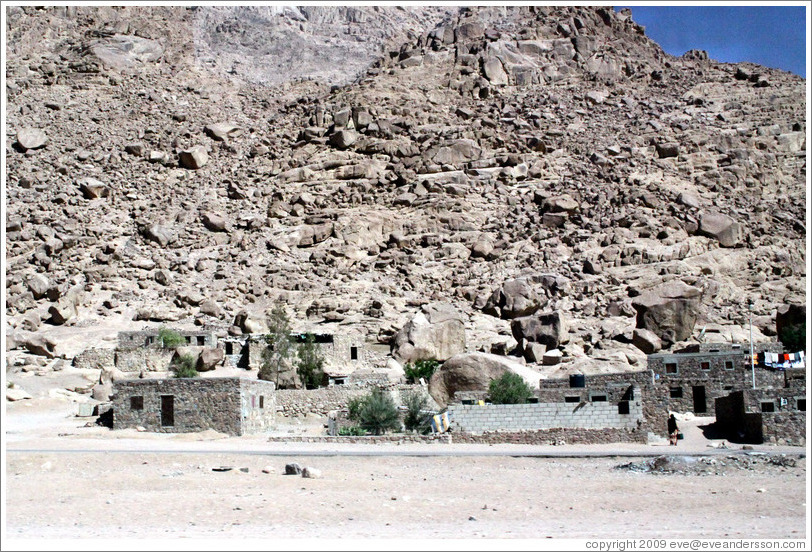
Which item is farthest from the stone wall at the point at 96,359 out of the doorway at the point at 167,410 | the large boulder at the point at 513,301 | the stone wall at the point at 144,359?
the large boulder at the point at 513,301

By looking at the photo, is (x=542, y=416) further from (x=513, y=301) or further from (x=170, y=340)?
(x=513, y=301)

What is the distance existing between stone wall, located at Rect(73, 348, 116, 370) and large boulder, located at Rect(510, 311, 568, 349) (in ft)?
54.4

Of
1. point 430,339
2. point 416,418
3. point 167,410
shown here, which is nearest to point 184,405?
point 167,410

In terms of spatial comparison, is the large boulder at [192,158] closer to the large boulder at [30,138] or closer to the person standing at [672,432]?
the large boulder at [30,138]

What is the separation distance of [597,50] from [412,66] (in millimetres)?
15375

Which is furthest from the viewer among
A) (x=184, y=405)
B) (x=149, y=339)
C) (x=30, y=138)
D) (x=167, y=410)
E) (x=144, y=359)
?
(x=30, y=138)

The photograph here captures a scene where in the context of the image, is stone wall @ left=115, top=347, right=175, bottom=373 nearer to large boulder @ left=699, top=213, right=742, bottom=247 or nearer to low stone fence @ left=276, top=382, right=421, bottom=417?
low stone fence @ left=276, top=382, right=421, bottom=417

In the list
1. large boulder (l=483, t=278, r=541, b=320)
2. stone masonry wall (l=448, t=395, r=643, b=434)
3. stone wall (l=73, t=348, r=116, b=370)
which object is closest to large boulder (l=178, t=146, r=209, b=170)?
large boulder (l=483, t=278, r=541, b=320)

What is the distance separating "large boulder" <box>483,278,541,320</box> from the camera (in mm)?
44375

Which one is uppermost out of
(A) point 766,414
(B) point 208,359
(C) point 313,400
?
(B) point 208,359

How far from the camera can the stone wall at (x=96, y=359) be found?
35.6 metres

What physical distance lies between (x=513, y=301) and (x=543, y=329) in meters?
4.80

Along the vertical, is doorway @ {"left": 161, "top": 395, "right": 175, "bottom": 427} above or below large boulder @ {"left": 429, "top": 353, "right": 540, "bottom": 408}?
below

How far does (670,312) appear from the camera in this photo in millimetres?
41188
